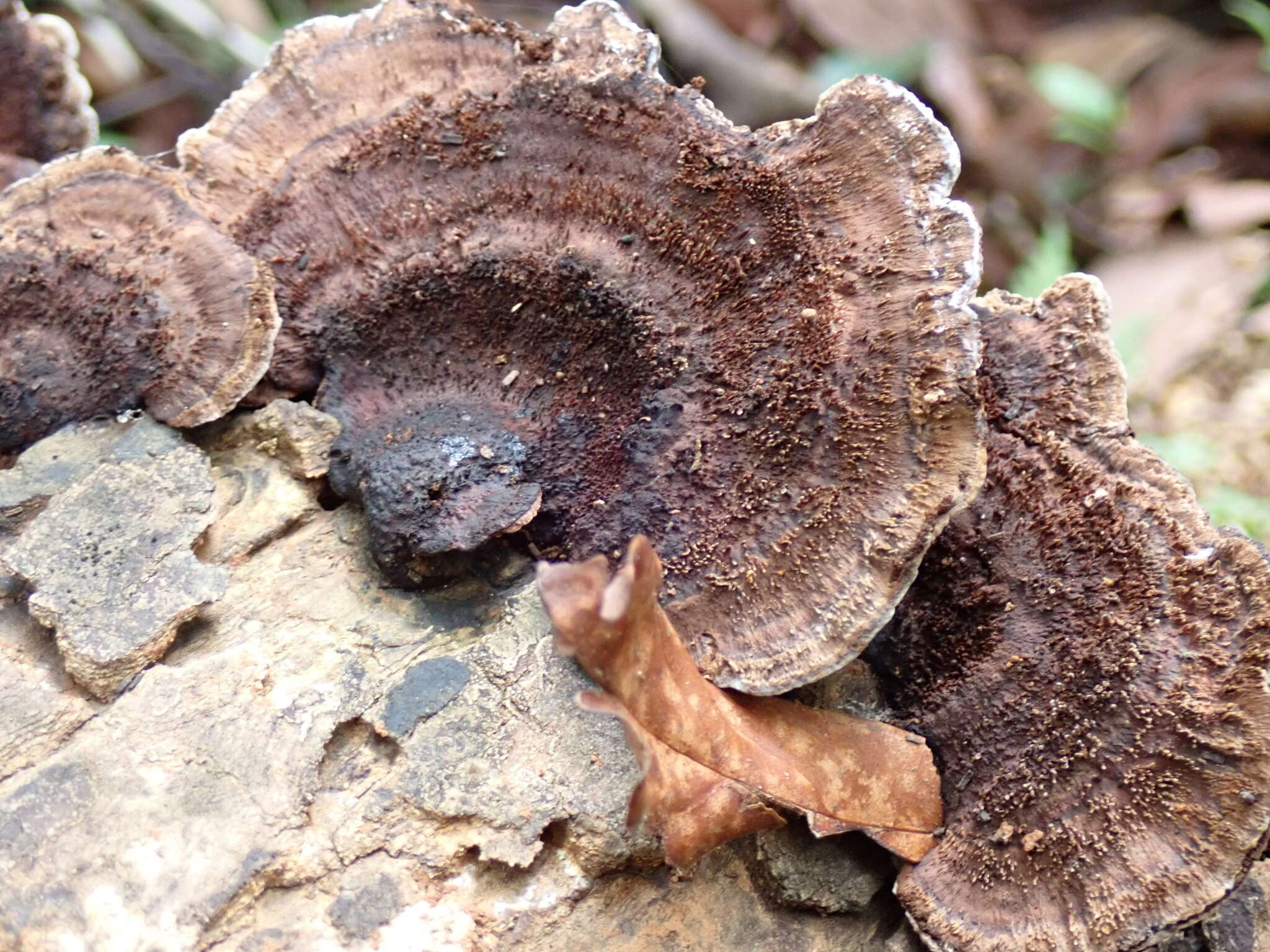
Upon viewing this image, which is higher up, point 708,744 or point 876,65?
point 708,744

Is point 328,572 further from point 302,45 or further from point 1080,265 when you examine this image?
point 1080,265

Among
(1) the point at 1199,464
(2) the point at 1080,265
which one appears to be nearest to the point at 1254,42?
(2) the point at 1080,265

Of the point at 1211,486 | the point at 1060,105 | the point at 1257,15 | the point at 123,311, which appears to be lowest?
the point at 1211,486

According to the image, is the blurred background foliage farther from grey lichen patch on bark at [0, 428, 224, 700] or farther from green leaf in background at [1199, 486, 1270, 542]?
grey lichen patch on bark at [0, 428, 224, 700]

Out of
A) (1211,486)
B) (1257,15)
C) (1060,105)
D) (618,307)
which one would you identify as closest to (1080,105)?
(1060,105)

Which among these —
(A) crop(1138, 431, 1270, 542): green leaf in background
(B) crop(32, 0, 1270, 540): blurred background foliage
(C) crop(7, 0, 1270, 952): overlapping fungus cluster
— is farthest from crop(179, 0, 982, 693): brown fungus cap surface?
(B) crop(32, 0, 1270, 540): blurred background foliage

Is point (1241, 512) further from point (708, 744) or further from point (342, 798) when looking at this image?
point (342, 798)
